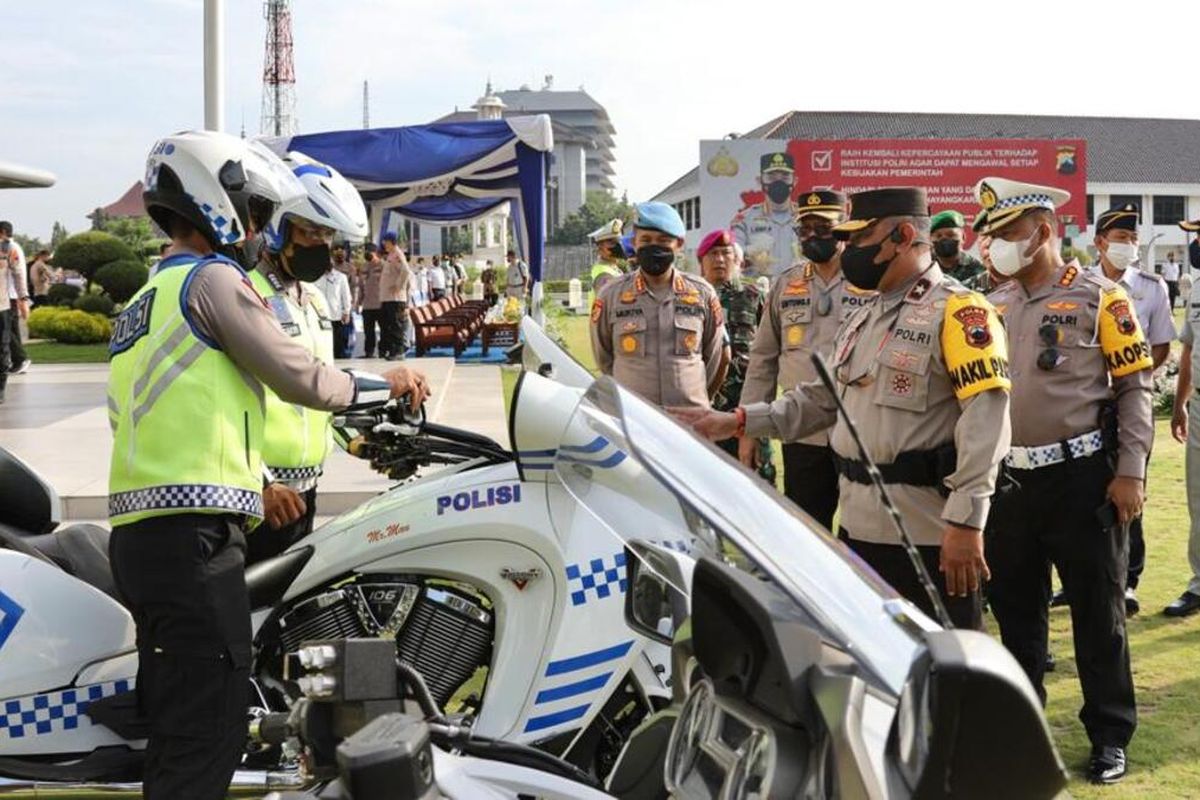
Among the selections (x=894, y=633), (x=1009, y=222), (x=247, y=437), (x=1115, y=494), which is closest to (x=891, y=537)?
(x=1115, y=494)

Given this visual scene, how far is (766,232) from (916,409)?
40.3 m

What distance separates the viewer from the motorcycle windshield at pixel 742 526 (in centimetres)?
151

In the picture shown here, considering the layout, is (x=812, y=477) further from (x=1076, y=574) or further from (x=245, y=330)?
(x=245, y=330)

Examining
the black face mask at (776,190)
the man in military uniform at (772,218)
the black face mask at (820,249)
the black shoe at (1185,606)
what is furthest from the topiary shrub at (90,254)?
the black shoe at (1185,606)

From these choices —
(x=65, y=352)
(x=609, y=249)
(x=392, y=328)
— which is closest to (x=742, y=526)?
(x=609, y=249)

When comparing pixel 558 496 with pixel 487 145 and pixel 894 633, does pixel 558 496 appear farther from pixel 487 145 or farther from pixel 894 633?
pixel 487 145

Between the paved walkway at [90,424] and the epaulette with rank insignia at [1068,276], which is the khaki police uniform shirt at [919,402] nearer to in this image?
the epaulette with rank insignia at [1068,276]

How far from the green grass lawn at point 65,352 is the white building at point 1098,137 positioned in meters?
55.4

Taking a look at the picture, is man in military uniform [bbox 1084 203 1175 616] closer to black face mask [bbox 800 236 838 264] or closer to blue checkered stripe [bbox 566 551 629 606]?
black face mask [bbox 800 236 838 264]

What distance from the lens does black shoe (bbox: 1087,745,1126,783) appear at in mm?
4363

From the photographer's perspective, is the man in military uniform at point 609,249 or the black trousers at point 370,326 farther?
the black trousers at point 370,326

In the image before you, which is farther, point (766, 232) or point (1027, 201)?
point (766, 232)

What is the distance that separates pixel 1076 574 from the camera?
173 inches

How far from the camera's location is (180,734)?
282cm
